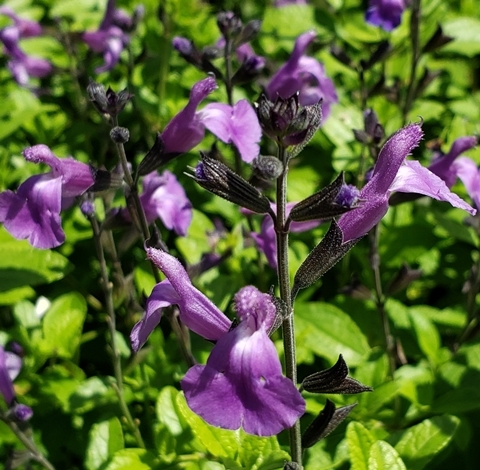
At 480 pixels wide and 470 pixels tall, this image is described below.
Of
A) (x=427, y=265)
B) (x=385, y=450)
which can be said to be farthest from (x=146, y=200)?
(x=427, y=265)

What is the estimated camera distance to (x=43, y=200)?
5.65 ft

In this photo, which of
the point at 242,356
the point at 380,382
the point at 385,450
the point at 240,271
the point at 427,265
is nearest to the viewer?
the point at 242,356

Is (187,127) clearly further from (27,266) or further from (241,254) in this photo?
(27,266)

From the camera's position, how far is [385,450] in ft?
4.72

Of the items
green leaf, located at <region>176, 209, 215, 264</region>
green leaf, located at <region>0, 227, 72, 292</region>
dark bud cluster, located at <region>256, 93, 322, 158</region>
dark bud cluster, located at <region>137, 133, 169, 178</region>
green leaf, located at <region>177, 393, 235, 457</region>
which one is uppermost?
dark bud cluster, located at <region>256, 93, 322, 158</region>

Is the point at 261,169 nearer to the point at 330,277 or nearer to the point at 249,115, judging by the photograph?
the point at 249,115

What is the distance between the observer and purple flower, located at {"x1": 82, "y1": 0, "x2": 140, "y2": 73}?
10.7ft

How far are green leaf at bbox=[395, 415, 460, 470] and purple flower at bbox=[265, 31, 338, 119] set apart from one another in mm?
1319

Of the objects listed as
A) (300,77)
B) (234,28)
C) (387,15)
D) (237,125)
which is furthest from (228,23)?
(387,15)

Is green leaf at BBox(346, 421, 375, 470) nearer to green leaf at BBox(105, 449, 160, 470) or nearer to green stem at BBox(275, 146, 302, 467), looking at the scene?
green stem at BBox(275, 146, 302, 467)

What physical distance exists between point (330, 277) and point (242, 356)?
6.06ft

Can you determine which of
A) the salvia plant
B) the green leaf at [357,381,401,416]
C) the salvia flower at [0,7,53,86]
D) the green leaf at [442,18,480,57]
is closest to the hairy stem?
the salvia plant

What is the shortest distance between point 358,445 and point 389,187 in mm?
628

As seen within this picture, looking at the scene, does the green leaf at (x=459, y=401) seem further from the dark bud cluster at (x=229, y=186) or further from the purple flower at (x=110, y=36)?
the purple flower at (x=110, y=36)
